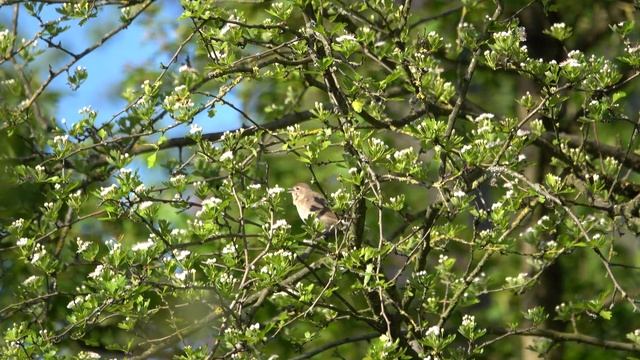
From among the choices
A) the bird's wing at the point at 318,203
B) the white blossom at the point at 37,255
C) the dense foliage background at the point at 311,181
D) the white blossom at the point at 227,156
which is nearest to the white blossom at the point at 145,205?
the dense foliage background at the point at 311,181

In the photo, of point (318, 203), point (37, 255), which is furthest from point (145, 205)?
point (318, 203)

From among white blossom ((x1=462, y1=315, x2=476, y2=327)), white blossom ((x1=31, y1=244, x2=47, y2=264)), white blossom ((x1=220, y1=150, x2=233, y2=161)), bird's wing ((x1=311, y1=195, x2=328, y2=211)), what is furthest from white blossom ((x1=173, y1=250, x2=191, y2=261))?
bird's wing ((x1=311, y1=195, x2=328, y2=211))

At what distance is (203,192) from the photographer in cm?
525

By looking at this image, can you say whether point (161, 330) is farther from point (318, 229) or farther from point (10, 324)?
point (318, 229)

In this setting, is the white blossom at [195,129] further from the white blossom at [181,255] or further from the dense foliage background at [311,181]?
the white blossom at [181,255]

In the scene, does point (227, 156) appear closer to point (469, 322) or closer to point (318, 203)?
point (469, 322)

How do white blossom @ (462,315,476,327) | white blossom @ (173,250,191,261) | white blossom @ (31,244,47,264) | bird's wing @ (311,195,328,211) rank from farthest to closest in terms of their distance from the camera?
bird's wing @ (311,195,328,211) < white blossom @ (462,315,476,327) < white blossom @ (31,244,47,264) < white blossom @ (173,250,191,261)

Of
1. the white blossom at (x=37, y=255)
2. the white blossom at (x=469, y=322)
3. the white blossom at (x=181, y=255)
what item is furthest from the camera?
the white blossom at (x=469, y=322)

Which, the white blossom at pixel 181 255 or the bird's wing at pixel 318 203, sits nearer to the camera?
the white blossom at pixel 181 255

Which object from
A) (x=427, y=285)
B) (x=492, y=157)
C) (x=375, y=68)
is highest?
(x=375, y=68)

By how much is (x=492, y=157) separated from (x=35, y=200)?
2.87 metres

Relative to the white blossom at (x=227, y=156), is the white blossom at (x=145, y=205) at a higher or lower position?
lower

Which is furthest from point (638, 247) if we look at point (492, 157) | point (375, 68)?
point (492, 157)

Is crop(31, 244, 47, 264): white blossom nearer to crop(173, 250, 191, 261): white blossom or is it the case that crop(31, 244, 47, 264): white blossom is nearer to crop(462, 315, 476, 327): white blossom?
crop(173, 250, 191, 261): white blossom
